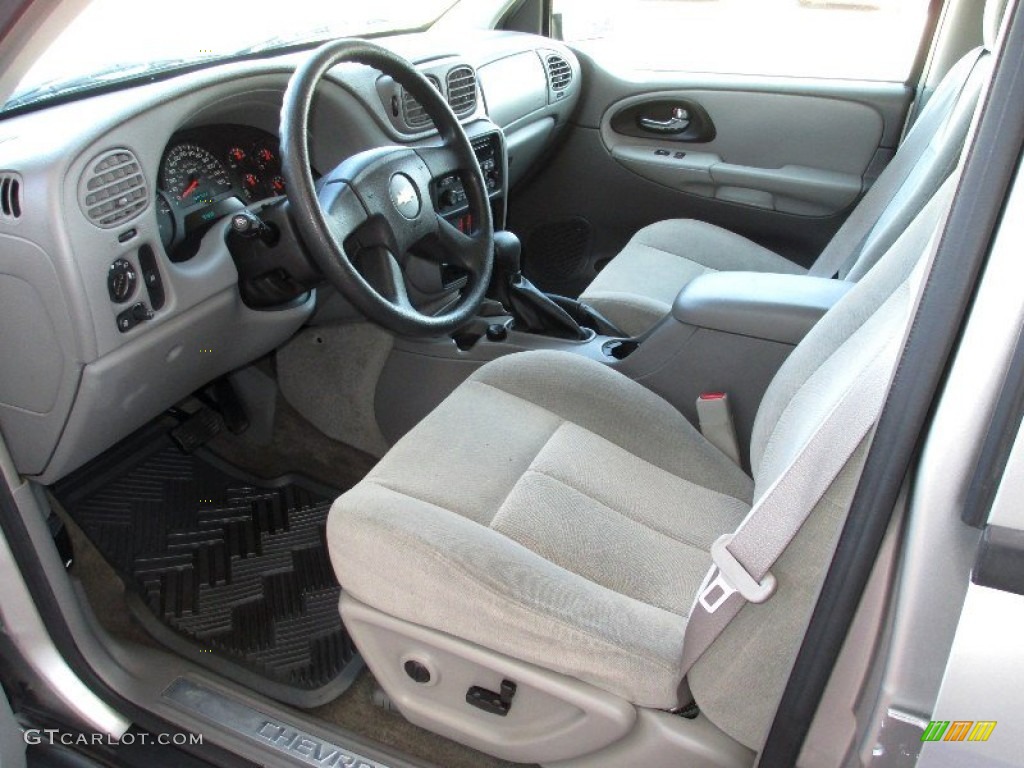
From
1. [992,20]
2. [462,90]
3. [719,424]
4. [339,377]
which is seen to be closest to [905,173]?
[992,20]

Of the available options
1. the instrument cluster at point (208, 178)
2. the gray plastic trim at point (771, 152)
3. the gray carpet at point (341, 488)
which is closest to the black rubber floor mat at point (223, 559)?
the gray carpet at point (341, 488)

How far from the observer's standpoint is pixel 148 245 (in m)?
1.32

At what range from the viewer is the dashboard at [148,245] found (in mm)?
1163

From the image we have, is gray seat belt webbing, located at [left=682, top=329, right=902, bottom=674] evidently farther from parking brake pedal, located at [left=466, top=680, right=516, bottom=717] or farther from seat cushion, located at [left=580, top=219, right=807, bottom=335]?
seat cushion, located at [left=580, top=219, right=807, bottom=335]

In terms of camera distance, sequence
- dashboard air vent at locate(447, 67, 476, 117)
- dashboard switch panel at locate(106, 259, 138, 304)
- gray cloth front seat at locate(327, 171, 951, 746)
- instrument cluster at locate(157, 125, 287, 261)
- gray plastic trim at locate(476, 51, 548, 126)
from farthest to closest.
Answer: gray plastic trim at locate(476, 51, 548, 126) → dashboard air vent at locate(447, 67, 476, 117) → instrument cluster at locate(157, 125, 287, 261) → dashboard switch panel at locate(106, 259, 138, 304) → gray cloth front seat at locate(327, 171, 951, 746)

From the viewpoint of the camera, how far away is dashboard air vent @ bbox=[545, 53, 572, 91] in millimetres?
2578

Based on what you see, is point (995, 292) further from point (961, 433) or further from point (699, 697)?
point (699, 697)

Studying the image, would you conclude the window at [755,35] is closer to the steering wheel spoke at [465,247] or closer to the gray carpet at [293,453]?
the steering wheel spoke at [465,247]

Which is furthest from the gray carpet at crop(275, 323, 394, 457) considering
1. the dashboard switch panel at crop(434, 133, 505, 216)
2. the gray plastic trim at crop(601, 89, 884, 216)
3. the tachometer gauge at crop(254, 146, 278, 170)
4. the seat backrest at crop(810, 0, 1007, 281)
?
the gray plastic trim at crop(601, 89, 884, 216)

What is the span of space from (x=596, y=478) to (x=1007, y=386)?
2.29 ft

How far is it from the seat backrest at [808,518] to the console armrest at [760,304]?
0.27m

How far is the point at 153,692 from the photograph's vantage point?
1335 mm

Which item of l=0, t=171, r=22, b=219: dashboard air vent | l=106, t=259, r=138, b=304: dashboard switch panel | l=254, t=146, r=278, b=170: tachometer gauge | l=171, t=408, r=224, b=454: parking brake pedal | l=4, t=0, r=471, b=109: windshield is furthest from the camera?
l=171, t=408, r=224, b=454: parking brake pedal

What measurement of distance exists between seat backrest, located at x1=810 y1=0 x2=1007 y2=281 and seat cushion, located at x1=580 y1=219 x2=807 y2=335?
0.25 m
